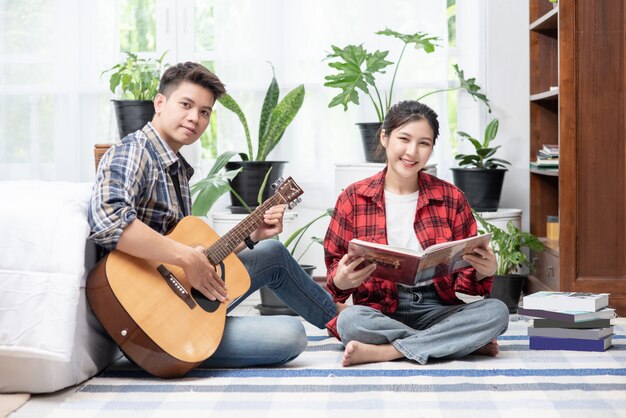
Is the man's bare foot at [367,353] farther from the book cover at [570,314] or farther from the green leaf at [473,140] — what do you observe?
the green leaf at [473,140]

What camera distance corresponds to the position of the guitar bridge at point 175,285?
2.29 metres

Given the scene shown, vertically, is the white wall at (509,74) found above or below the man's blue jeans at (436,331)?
above

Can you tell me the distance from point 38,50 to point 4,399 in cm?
235

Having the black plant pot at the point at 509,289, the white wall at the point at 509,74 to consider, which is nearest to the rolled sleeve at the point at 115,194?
the black plant pot at the point at 509,289

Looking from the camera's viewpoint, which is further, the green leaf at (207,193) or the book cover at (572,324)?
the green leaf at (207,193)

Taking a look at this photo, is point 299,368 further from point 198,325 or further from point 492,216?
point 492,216

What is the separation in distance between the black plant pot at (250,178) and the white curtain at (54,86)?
690 millimetres

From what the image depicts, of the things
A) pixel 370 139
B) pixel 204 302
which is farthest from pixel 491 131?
pixel 204 302

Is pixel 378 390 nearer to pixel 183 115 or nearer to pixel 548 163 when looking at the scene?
pixel 183 115

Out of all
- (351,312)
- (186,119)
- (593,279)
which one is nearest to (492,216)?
(593,279)

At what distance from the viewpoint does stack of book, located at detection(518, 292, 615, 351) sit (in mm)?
2664

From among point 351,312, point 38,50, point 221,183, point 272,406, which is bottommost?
point 272,406

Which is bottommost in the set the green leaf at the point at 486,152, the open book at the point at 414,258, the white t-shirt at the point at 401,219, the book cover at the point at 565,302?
the book cover at the point at 565,302

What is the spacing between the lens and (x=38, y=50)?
409cm
